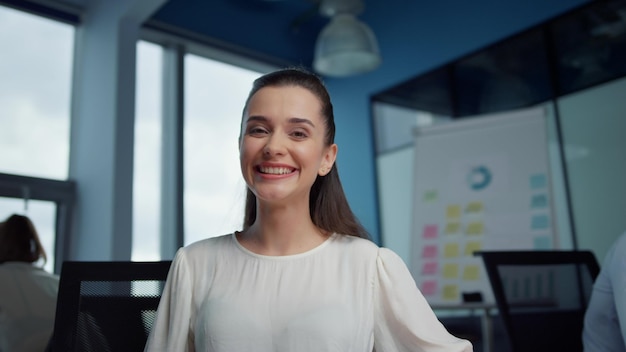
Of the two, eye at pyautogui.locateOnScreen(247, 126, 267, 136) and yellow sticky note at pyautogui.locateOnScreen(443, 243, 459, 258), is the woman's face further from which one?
yellow sticky note at pyautogui.locateOnScreen(443, 243, 459, 258)

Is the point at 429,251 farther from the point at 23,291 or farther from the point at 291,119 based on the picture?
the point at 291,119

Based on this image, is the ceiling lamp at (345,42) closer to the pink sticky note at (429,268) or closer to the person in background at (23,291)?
the pink sticky note at (429,268)

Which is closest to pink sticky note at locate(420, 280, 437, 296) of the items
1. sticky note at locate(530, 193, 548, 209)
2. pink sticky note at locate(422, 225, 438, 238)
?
pink sticky note at locate(422, 225, 438, 238)

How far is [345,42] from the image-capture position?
3.74 metres

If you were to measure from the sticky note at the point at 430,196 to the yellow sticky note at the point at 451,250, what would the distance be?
0.33 m

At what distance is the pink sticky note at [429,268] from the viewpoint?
11.6 feet

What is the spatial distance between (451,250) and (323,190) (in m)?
2.47

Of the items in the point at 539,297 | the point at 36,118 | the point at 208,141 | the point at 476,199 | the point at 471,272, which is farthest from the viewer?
the point at 208,141

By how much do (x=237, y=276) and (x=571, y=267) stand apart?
1397 millimetres

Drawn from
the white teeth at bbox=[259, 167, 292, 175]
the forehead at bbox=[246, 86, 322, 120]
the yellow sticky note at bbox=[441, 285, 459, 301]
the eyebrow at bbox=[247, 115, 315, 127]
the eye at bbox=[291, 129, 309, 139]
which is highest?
the forehead at bbox=[246, 86, 322, 120]

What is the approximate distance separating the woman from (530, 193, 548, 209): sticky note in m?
2.37

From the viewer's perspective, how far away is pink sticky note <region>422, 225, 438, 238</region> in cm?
360

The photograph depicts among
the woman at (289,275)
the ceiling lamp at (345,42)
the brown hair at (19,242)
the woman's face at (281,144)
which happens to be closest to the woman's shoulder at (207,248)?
the woman at (289,275)

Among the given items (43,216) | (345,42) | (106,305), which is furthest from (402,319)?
(43,216)
